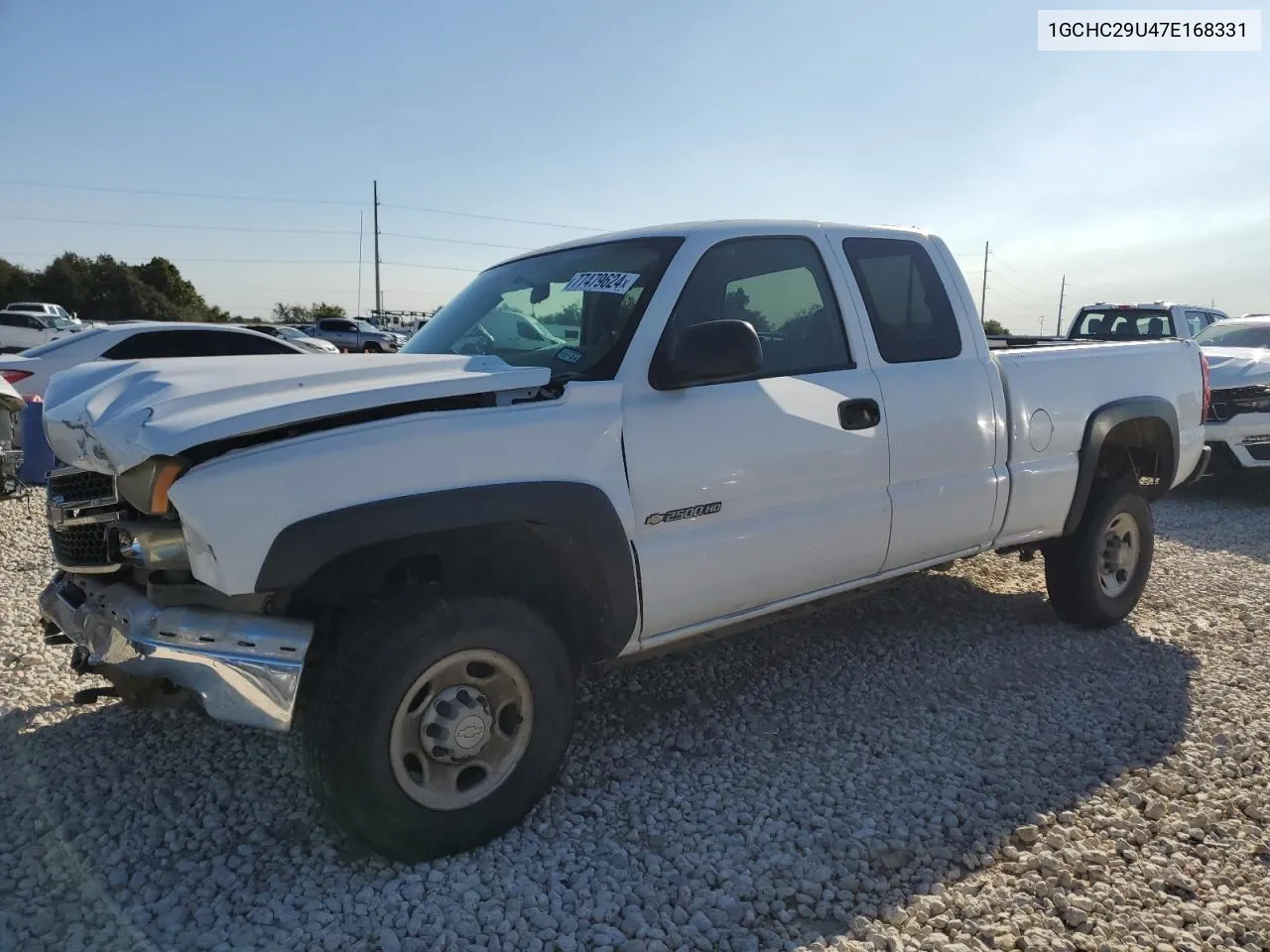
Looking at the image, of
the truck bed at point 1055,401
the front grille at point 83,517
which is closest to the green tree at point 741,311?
the truck bed at point 1055,401

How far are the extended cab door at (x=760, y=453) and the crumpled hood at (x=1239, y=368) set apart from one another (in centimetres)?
651

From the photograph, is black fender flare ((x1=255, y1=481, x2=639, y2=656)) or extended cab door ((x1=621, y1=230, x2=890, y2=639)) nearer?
black fender flare ((x1=255, y1=481, x2=639, y2=656))

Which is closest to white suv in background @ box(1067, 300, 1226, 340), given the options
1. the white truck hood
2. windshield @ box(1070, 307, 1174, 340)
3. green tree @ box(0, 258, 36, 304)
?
windshield @ box(1070, 307, 1174, 340)

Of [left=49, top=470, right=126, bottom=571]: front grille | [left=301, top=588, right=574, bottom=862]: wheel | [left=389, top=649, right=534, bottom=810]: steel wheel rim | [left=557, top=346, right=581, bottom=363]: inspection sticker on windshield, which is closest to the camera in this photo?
[left=301, top=588, right=574, bottom=862]: wheel

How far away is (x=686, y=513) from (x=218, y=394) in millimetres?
1498

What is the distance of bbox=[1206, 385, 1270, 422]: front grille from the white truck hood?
8.01m

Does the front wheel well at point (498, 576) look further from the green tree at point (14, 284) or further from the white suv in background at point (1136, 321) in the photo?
the green tree at point (14, 284)

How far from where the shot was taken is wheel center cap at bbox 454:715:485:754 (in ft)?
8.57

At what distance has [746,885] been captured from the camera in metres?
2.59

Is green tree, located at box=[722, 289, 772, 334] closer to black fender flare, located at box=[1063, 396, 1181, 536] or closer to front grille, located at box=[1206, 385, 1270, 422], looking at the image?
black fender flare, located at box=[1063, 396, 1181, 536]

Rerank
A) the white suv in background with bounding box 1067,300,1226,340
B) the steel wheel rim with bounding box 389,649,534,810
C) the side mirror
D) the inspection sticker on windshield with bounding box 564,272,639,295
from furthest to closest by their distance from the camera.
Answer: the white suv in background with bounding box 1067,300,1226,340
the inspection sticker on windshield with bounding box 564,272,639,295
the side mirror
the steel wheel rim with bounding box 389,649,534,810

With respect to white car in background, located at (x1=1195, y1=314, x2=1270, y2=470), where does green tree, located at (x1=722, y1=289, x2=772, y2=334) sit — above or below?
above

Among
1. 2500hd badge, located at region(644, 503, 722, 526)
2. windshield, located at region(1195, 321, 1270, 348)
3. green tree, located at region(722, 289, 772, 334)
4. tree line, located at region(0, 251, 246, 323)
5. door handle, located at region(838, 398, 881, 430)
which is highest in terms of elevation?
tree line, located at region(0, 251, 246, 323)

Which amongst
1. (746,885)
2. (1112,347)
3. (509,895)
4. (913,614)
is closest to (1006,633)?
(913,614)
